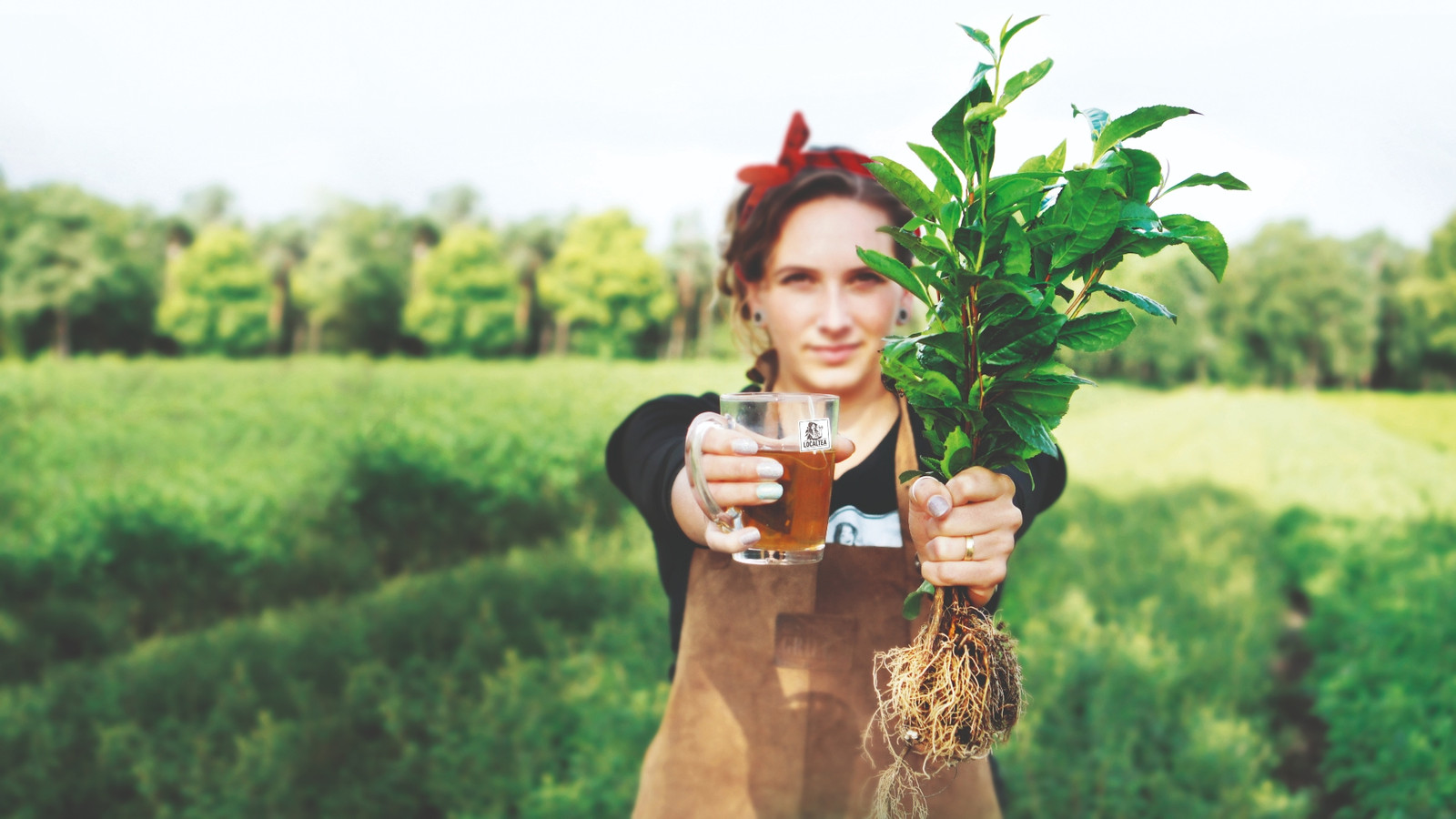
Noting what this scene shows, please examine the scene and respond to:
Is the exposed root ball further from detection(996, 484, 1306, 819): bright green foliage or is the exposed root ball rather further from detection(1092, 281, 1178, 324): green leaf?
detection(996, 484, 1306, 819): bright green foliage

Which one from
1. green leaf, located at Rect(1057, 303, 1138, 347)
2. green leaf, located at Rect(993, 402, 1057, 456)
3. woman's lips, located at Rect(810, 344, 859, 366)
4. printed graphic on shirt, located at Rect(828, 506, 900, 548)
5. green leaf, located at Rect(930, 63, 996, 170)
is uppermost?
green leaf, located at Rect(930, 63, 996, 170)

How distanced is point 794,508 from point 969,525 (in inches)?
12.3

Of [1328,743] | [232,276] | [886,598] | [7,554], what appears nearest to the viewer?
[886,598]

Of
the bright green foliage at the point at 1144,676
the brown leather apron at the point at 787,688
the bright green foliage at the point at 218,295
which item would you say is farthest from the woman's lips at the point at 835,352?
the bright green foliage at the point at 218,295

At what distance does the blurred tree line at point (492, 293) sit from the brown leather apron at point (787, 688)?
874 mm

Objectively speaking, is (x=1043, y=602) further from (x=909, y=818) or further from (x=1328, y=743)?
(x=909, y=818)

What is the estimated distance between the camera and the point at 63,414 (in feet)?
33.6

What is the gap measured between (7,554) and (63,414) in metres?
3.89

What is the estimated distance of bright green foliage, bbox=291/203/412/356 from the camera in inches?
640

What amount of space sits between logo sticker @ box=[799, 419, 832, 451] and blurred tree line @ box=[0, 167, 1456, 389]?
0.59 metres

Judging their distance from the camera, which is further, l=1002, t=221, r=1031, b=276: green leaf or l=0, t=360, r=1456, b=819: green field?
l=0, t=360, r=1456, b=819: green field

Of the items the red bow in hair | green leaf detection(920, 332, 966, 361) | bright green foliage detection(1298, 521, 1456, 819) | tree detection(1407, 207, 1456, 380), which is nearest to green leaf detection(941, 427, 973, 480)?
green leaf detection(920, 332, 966, 361)

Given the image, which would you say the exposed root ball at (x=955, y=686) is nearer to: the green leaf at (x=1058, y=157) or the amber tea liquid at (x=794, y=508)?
the amber tea liquid at (x=794, y=508)

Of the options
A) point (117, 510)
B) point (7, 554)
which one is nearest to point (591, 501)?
point (117, 510)
